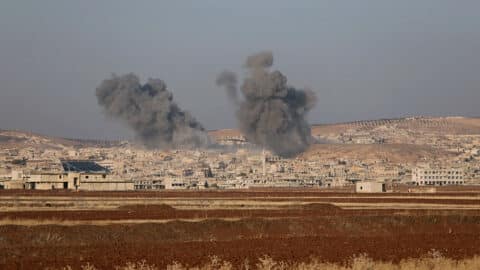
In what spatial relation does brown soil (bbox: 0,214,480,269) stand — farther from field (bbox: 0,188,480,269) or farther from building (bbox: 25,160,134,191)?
building (bbox: 25,160,134,191)

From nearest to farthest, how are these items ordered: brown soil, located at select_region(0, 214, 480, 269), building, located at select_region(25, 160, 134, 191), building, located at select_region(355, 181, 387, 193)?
brown soil, located at select_region(0, 214, 480, 269) < building, located at select_region(355, 181, 387, 193) < building, located at select_region(25, 160, 134, 191)

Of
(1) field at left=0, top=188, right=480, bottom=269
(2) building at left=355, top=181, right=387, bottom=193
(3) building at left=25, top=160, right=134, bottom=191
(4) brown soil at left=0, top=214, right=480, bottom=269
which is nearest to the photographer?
(1) field at left=0, top=188, right=480, bottom=269

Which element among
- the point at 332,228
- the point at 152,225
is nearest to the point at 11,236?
the point at 152,225

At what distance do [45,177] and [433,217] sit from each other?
99.2 m

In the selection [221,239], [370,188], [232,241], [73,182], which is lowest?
[221,239]

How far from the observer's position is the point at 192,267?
99.0 feet

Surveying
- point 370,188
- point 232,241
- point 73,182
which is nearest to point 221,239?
point 232,241

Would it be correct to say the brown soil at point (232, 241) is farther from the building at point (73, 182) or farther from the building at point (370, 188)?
the building at point (73, 182)

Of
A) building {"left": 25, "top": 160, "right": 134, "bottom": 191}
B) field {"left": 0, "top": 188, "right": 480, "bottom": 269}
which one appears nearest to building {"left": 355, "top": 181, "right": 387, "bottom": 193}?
building {"left": 25, "top": 160, "right": 134, "bottom": 191}

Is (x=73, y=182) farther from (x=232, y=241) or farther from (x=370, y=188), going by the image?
(x=232, y=241)

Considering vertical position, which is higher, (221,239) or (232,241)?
(232,241)

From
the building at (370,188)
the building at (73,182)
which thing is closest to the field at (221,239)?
the building at (370,188)

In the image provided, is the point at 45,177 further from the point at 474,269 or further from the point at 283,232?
the point at 474,269

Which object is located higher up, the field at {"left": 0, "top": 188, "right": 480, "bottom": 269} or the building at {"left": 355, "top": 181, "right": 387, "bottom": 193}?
the building at {"left": 355, "top": 181, "right": 387, "bottom": 193}
